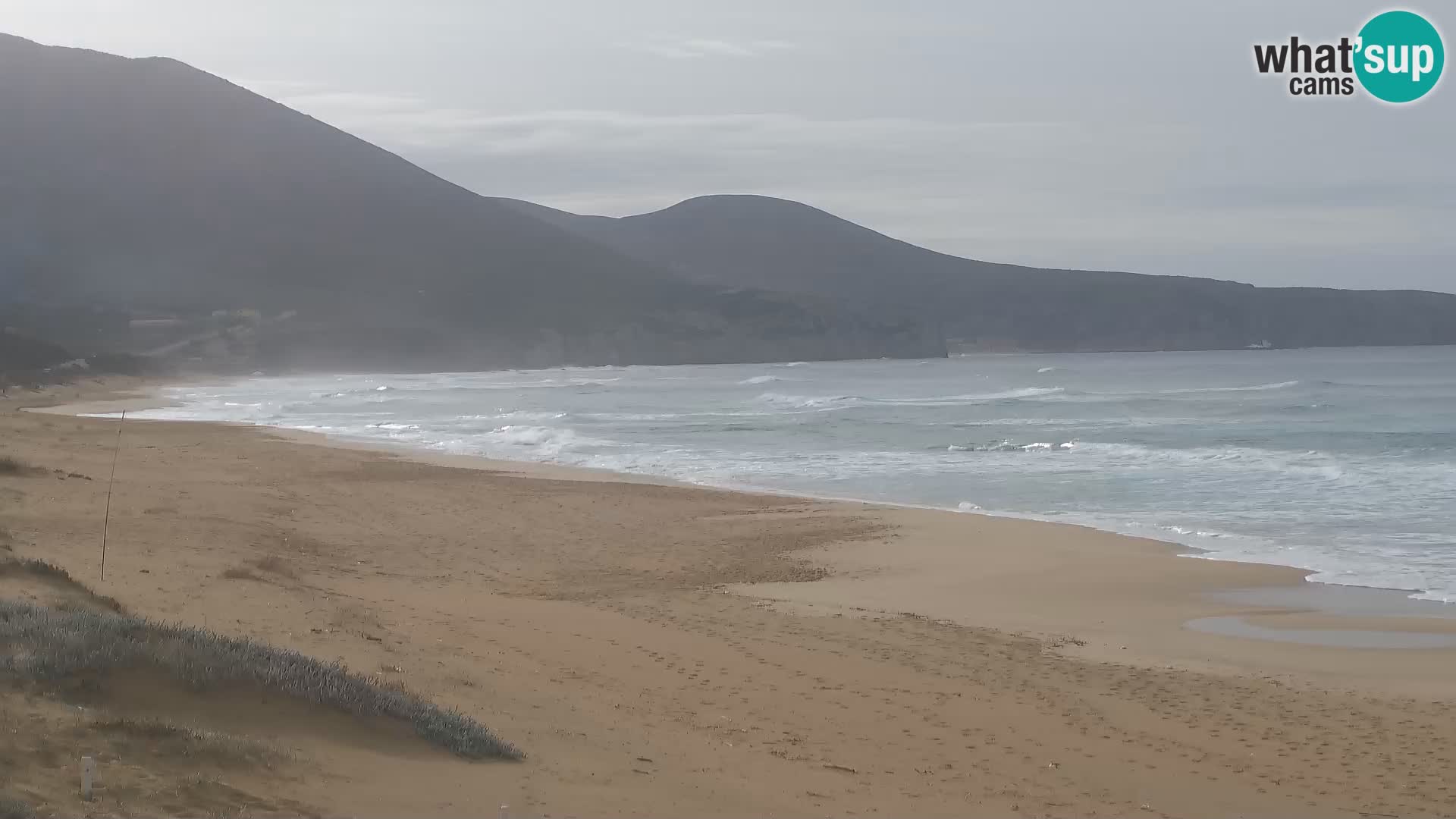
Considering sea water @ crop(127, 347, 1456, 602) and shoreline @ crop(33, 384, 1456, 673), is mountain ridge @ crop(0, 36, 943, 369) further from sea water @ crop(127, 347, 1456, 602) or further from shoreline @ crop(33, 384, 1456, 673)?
shoreline @ crop(33, 384, 1456, 673)

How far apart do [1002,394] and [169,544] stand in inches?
2020

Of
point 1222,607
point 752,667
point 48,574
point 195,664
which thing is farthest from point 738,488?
point 195,664

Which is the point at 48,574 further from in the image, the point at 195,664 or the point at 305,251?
the point at 305,251

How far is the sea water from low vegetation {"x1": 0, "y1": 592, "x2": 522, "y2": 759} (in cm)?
982

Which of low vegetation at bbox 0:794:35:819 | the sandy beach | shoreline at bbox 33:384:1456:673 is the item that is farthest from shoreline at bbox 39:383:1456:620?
low vegetation at bbox 0:794:35:819

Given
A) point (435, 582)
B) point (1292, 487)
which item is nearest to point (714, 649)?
point (435, 582)

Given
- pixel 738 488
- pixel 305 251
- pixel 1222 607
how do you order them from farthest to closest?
pixel 305 251 → pixel 738 488 → pixel 1222 607

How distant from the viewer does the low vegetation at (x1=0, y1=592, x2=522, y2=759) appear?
5246 millimetres

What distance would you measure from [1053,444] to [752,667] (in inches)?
873

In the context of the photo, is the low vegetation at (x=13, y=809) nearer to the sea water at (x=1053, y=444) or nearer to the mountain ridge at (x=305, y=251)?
the sea water at (x=1053, y=444)

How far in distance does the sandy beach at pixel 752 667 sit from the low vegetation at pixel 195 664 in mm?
118

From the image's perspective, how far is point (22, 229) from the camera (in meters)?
127

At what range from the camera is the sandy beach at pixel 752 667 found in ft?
17.5

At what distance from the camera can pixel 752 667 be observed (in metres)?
8.44
